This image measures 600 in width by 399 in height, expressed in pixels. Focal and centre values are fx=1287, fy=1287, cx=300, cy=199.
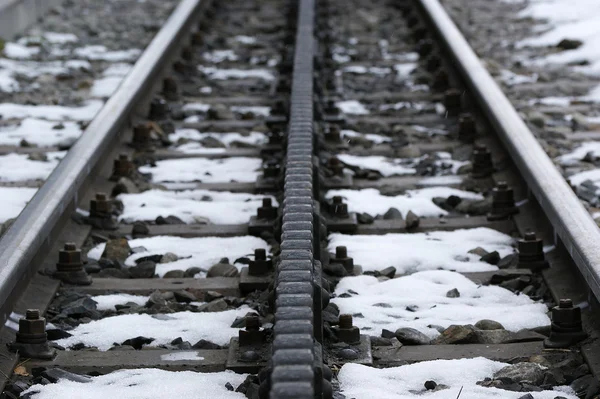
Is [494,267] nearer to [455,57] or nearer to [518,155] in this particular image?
[518,155]

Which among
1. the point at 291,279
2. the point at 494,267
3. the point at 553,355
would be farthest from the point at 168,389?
the point at 494,267

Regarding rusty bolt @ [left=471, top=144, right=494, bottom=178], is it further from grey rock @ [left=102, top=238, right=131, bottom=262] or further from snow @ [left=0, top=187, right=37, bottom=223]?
snow @ [left=0, top=187, right=37, bottom=223]

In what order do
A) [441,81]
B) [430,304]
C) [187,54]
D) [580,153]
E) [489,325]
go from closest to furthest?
[489,325] → [430,304] → [580,153] → [441,81] → [187,54]

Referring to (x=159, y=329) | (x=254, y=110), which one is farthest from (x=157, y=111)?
(x=159, y=329)

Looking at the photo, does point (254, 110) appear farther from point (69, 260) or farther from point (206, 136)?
point (69, 260)

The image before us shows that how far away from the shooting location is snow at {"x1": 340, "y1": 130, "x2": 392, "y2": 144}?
6.54 m

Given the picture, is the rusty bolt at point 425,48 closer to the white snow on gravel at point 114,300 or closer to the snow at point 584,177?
the snow at point 584,177

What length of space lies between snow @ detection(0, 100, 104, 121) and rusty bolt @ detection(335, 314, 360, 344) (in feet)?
Result: 12.4

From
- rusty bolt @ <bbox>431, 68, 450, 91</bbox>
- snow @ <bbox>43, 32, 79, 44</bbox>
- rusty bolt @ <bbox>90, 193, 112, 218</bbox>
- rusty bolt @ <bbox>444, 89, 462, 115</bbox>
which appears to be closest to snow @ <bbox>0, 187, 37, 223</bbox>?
rusty bolt @ <bbox>90, 193, 112, 218</bbox>

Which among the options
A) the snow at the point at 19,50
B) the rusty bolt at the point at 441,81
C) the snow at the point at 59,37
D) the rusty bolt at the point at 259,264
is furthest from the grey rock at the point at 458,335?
the snow at the point at 59,37

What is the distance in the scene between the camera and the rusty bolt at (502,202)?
5.14 meters

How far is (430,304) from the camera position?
4.16 metres

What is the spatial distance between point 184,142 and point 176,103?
946 mm

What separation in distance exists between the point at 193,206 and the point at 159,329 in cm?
146
